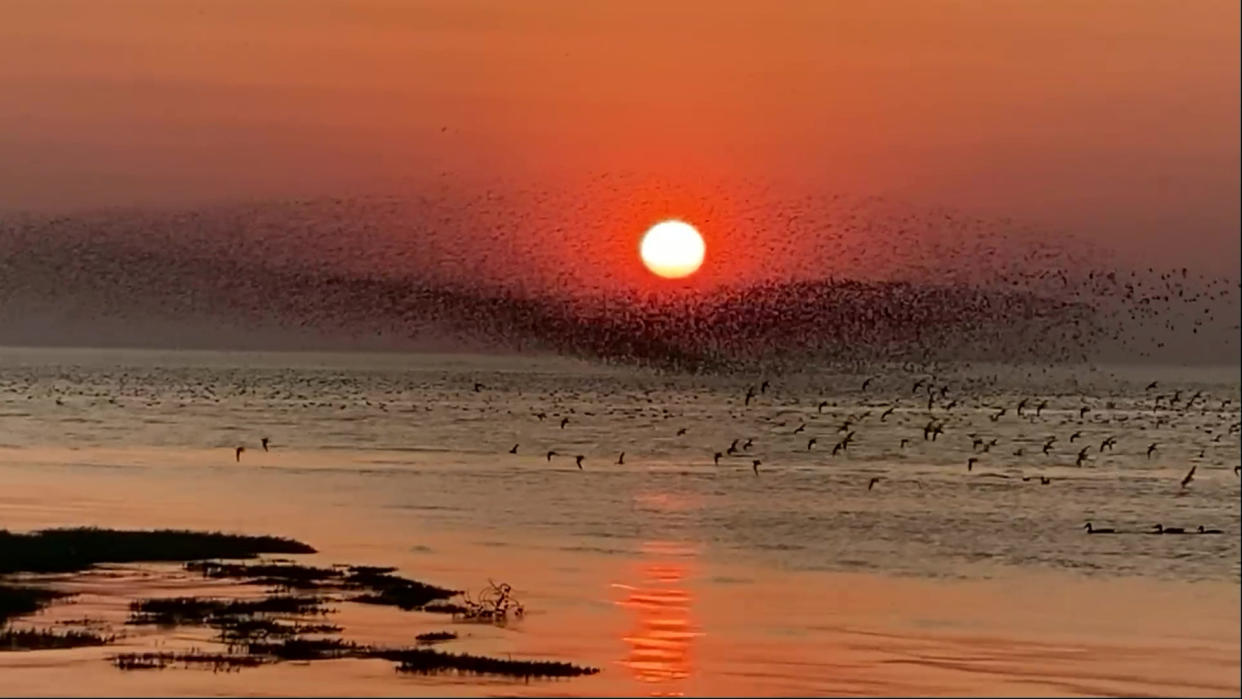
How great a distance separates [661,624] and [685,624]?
108cm

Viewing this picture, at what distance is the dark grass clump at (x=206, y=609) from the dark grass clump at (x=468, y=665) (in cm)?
452

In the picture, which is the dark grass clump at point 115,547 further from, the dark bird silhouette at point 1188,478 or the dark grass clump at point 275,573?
the dark bird silhouette at point 1188,478

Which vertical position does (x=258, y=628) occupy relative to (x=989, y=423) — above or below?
below

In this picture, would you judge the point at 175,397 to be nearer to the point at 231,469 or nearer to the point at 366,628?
the point at 231,469

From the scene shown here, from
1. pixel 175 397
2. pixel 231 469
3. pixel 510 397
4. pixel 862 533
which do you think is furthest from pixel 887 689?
pixel 510 397

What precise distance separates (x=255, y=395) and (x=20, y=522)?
5381 inches

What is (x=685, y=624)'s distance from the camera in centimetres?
3925

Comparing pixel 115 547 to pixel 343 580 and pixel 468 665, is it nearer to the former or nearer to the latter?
pixel 343 580

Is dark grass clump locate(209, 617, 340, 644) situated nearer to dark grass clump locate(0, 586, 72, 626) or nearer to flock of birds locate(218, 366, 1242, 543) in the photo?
dark grass clump locate(0, 586, 72, 626)

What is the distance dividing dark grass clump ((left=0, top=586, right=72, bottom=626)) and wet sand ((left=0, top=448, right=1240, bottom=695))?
593mm

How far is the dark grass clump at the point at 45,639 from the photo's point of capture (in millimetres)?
30328

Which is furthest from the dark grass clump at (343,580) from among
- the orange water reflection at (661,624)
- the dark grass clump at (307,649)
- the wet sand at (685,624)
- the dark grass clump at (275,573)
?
the dark grass clump at (307,649)

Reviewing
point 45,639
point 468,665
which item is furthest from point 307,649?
point 45,639

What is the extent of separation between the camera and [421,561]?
5222cm
